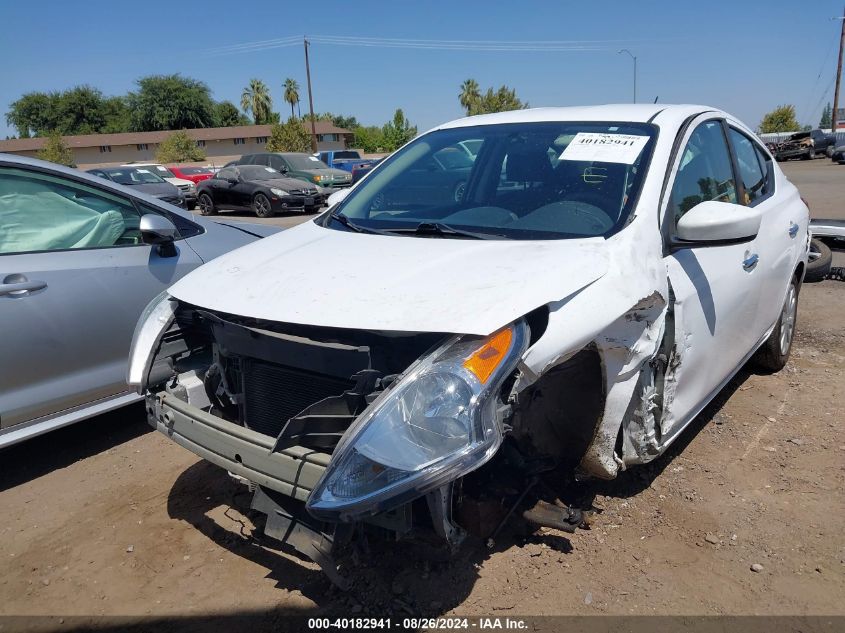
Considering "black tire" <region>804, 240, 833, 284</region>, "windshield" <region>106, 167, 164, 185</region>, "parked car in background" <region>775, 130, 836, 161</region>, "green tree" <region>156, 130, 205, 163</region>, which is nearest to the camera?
"black tire" <region>804, 240, 833, 284</region>

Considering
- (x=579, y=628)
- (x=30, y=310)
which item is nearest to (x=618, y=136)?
(x=579, y=628)

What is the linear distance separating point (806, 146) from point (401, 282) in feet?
133

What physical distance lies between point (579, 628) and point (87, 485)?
2.66m

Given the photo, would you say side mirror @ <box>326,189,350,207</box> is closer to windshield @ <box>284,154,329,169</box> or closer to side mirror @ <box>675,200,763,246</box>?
side mirror @ <box>675,200,763,246</box>

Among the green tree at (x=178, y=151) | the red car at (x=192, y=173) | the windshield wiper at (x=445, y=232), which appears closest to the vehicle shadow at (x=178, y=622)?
the windshield wiper at (x=445, y=232)

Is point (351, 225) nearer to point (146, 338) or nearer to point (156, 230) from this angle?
point (146, 338)

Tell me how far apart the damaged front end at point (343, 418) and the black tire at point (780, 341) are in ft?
8.81

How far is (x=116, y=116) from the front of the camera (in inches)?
3041

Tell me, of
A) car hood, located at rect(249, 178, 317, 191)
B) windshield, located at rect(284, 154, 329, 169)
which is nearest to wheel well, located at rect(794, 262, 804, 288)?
car hood, located at rect(249, 178, 317, 191)

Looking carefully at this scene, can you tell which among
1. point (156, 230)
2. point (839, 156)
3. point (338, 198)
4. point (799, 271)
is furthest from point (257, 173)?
point (839, 156)

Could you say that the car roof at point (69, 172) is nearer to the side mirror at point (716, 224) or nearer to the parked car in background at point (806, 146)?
the side mirror at point (716, 224)

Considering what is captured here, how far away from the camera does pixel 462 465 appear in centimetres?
187

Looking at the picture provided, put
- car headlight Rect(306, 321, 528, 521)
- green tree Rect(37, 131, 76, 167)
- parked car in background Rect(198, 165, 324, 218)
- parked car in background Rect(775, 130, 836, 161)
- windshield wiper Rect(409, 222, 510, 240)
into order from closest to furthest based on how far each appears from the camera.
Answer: car headlight Rect(306, 321, 528, 521), windshield wiper Rect(409, 222, 510, 240), parked car in background Rect(198, 165, 324, 218), parked car in background Rect(775, 130, 836, 161), green tree Rect(37, 131, 76, 167)

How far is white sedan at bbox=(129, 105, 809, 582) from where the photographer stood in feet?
6.56
